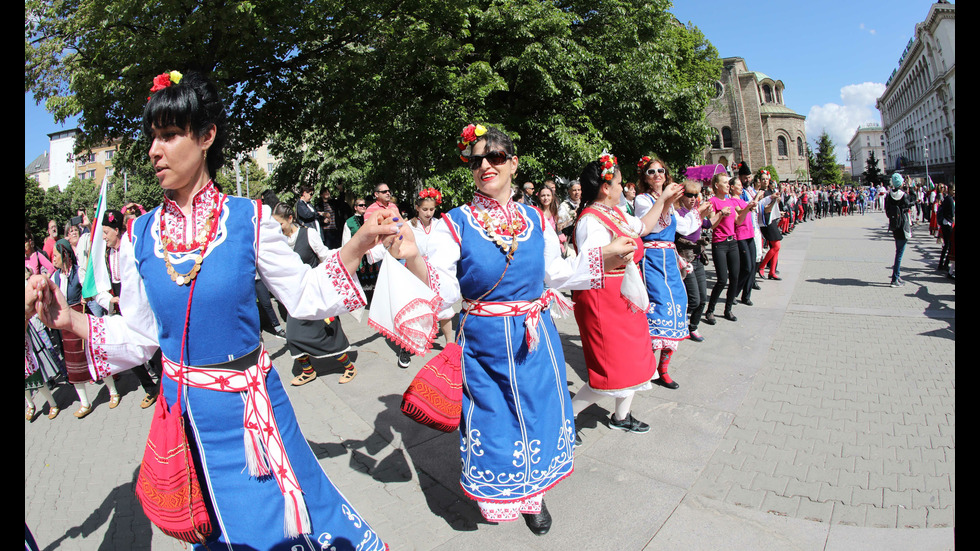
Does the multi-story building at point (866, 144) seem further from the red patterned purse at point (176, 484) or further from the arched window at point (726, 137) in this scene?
the red patterned purse at point (176, 484)

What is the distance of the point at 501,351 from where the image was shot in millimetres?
2879

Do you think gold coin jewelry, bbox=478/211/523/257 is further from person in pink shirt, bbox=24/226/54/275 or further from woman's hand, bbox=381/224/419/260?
person in pink shirt, bbox=24/226/54/275

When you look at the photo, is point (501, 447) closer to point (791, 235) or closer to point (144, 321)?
point (144, 321)

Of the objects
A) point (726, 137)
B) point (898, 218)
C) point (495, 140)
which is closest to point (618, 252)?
point (495, 140)

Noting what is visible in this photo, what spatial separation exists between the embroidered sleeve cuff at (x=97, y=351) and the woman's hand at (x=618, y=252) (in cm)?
254

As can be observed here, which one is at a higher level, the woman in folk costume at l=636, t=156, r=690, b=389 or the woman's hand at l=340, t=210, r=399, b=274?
the woman's hand at l=340, t=210, r=399, b=274

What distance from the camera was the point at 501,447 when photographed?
285 centimetres

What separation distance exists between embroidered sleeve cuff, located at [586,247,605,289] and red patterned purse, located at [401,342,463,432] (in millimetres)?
986

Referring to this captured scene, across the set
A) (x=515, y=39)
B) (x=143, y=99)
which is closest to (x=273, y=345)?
(x=143, y=99)

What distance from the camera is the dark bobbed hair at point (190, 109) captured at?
2.00 metres

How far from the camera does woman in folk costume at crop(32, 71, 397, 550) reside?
6.40 feet

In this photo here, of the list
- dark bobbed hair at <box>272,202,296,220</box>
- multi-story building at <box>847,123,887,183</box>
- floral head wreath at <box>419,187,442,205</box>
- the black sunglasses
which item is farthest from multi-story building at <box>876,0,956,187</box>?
the black sunglasses

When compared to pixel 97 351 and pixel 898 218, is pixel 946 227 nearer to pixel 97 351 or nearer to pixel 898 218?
pixel 898 218
